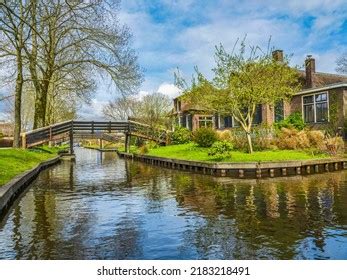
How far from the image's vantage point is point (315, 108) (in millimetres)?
30453

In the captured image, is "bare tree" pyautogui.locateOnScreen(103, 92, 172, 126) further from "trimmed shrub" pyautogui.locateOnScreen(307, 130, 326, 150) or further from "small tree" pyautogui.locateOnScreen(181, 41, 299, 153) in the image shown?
"trimmed shrub" pyautogui.locateOnScreen(307, 130, 326, 150)

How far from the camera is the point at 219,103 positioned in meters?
23.6

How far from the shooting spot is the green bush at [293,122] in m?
29.5

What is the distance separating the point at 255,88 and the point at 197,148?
660cm

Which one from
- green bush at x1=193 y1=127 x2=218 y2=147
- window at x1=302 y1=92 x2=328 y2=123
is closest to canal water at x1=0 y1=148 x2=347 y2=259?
green bush at x1=193 y1=127 x2=218 y2=147

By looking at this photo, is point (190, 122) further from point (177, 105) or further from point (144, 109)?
point (144, 109)

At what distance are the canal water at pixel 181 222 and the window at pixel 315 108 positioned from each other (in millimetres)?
16127

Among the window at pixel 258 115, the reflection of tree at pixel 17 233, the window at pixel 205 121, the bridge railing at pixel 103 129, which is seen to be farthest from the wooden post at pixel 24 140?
the reflection of tree at pixel 17 233

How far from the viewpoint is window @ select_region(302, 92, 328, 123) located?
97.1ft

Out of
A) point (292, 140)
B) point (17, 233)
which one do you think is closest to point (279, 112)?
point (292, 140)

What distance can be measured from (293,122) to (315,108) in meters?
1.98

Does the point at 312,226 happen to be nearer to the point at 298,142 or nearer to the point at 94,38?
the point at 298,142

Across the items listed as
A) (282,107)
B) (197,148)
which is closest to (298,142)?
(197,148)

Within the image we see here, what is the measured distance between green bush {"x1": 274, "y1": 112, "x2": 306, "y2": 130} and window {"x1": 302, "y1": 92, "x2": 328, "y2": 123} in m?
0.71
